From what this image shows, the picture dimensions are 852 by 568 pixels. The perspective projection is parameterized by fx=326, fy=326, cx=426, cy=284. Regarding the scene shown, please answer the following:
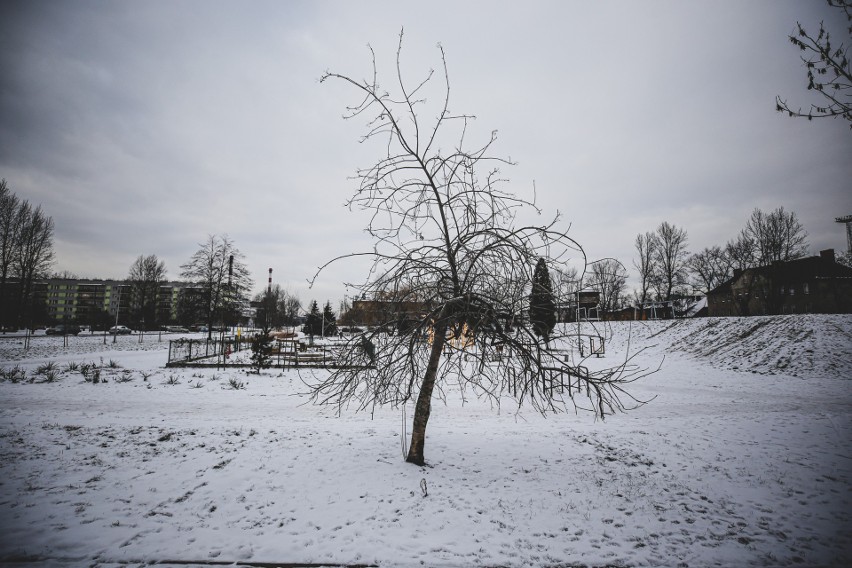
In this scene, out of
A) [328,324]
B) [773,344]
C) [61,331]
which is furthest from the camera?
[61,331]

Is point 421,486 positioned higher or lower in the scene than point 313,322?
lower

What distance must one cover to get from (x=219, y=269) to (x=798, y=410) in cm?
3320

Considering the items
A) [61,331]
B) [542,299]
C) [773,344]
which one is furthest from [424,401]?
[61,331]

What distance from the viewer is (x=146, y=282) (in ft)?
139

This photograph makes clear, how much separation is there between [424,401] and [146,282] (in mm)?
51882

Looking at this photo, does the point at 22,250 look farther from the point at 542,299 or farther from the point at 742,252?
the point at 742,252

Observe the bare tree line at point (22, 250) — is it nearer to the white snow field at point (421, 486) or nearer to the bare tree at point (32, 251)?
the bare tree at point (32, 251)

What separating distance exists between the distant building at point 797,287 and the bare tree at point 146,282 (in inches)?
2658

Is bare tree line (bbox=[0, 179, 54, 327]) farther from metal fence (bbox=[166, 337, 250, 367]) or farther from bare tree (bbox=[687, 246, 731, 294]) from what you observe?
bare tree (bbox=[687, 246, 731, 294])

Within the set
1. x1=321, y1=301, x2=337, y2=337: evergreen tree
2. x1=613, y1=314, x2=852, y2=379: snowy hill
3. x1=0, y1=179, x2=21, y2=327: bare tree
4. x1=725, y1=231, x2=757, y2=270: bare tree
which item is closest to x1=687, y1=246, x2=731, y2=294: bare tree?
x1=725, y1=231, x2=757, y2=270: bare tree

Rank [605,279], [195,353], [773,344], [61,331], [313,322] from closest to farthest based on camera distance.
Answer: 1. [605,279]
2. [773,344]
3. [195,353]
4. [313,322]
5. [61,331]

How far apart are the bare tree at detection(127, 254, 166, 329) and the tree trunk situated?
2021 inches

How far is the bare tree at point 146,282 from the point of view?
43.1m

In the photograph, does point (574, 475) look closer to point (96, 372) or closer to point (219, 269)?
point (96, 372)
